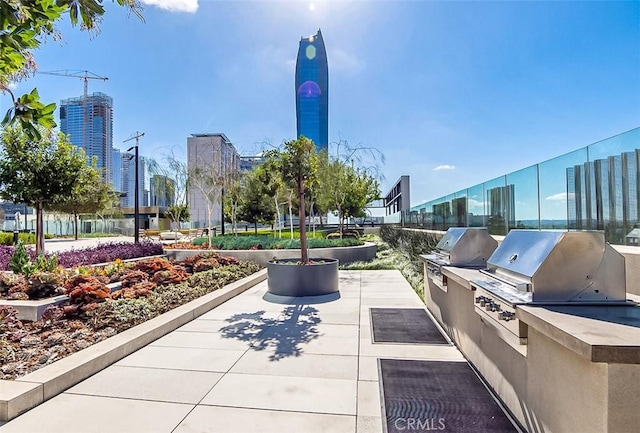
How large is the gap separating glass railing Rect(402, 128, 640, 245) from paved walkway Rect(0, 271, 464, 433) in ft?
6.85

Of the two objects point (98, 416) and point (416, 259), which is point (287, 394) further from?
point (416, 259)

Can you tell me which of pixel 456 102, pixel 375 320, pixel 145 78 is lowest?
pixel 375 320

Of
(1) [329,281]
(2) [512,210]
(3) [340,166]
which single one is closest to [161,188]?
(3) [340,166]

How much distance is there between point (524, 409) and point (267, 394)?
6.70 feet

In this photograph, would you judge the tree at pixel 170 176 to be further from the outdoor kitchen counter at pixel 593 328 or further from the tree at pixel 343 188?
the outdoor kitchen counter at pixel 593 328

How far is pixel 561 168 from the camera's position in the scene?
13.8 feet

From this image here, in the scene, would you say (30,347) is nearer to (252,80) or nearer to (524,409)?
(524,409)

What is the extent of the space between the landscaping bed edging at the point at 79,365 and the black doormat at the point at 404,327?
2.96 metres

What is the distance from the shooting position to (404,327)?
5008mm

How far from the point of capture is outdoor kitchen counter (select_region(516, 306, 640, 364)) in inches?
56.8

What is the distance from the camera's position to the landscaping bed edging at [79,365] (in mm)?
2727

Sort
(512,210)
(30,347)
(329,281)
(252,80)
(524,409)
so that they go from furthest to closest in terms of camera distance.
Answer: (252,80) → (329,281) → (512,210) → (30,347) → (524,409)

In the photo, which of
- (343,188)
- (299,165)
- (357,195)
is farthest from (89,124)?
(299,165)

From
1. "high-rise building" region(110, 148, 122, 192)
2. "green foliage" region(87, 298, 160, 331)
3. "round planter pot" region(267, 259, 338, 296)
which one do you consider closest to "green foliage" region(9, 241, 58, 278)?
"green foliage" region(87, 298, 160, 331)
